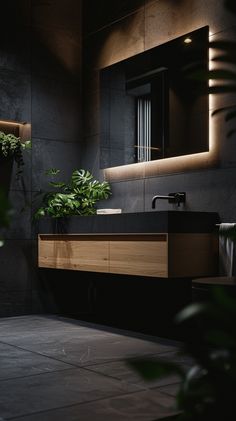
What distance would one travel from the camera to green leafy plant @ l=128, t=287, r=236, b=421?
581mm

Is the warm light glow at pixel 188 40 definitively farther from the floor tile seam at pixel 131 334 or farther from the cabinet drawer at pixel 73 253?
the floor tile seam at pixel 131 334

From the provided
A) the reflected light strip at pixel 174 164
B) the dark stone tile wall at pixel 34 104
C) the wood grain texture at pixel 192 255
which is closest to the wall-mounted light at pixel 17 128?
the dark stone tile wall at pixel 34 104

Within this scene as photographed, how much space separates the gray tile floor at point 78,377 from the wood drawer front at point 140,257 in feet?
1.61

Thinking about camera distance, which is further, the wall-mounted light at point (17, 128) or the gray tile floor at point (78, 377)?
the wall-mounted light at point (17, 128)

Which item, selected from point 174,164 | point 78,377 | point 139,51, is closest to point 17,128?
point 139,51

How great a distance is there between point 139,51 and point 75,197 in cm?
135

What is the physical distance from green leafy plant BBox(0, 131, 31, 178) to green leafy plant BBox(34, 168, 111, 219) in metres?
0.28

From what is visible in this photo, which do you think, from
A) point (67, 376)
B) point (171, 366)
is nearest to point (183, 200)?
point (67, 376)

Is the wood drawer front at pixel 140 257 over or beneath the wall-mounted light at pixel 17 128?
beneath

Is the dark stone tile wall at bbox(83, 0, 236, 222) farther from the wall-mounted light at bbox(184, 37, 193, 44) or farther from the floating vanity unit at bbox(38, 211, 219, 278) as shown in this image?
the floating vanity unit at bbox(38, 211, 219, 278)

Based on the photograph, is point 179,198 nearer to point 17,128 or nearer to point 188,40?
point 188,40

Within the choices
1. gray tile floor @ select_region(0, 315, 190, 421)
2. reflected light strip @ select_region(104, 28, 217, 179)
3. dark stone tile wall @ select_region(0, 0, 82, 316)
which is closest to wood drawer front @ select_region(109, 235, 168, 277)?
gray tile floor @ select_region(0, 315, 190, 421)

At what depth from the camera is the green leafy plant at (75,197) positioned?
464 centimetres

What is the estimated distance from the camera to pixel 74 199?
15.5 feet
